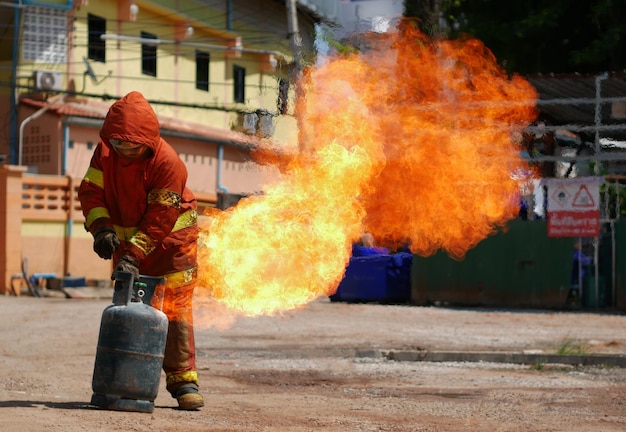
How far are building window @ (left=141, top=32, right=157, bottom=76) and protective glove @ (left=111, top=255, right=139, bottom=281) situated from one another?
23763 mm

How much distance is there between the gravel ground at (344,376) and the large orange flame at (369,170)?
0.81 meters

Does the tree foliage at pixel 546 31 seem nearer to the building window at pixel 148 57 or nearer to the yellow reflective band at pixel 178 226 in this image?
the building window at pixel 148 57

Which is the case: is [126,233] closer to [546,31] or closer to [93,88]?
[546,31]

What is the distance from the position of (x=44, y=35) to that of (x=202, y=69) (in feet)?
21.2

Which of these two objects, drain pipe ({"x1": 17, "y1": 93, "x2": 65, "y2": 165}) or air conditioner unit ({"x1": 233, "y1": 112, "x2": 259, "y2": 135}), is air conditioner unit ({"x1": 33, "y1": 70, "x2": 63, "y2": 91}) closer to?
drain pipe ({"x1": 17, "y1": 93, "x2": 65, "y2": 165})

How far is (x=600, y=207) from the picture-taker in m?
18.6

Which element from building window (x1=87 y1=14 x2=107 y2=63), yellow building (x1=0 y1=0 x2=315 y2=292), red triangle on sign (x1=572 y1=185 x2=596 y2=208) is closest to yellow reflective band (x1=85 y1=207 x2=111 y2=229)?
yellow building (x1=0 y1=0 x2=315 y2=292)

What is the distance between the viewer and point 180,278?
7.21 metres

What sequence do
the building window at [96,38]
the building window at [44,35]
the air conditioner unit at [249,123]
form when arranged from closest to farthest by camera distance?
the air conditioner unit at [249,123] < the building window at [44,35] < the building window at [96,38]

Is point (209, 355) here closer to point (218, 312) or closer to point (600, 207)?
point (218, 312)

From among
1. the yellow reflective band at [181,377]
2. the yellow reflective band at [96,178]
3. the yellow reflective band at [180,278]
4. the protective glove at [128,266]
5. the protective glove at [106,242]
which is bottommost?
the yellow reflective band at [181,377]

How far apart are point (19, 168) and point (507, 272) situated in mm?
9673

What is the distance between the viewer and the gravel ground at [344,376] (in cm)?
678

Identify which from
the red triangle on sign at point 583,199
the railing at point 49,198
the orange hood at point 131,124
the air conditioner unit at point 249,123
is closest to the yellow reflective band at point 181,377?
the orange hood at point 131,124
